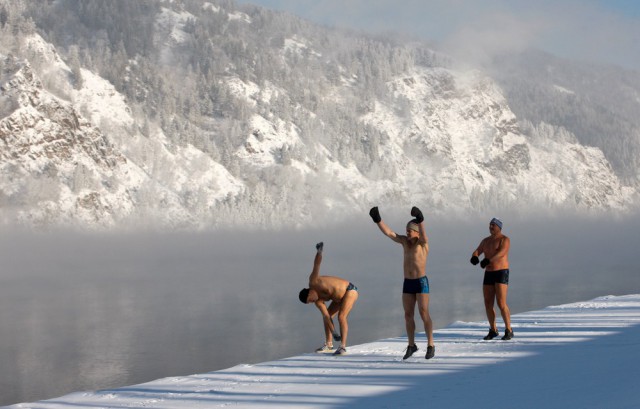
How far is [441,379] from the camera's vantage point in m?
10.8

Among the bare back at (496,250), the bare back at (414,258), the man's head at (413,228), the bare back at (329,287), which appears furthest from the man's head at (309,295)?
the bare back at (496,250)

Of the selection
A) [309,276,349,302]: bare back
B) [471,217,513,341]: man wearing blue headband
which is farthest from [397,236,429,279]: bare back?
[309,276,349,302]: bare back

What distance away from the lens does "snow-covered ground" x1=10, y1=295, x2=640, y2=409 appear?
9.37 m

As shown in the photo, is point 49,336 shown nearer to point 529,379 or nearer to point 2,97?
point 529,379

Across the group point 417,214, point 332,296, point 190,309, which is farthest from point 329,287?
point 190,309

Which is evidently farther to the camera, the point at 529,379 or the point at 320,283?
the point at 320,283

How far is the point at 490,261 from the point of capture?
1359cm

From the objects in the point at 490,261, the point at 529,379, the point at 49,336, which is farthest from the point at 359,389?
the point at 49,336

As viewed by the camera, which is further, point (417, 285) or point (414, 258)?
point (417, 285)

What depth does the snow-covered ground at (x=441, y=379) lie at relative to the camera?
937 cm

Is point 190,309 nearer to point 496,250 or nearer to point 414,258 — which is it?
point 496,250

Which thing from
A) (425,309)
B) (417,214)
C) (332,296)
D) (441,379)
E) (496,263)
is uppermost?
(417,214)

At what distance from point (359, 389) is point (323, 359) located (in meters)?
3.12

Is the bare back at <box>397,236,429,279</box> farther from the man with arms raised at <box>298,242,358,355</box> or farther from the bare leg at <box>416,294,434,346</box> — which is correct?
the man with arms raised at <box>298,242,358,355</box>
